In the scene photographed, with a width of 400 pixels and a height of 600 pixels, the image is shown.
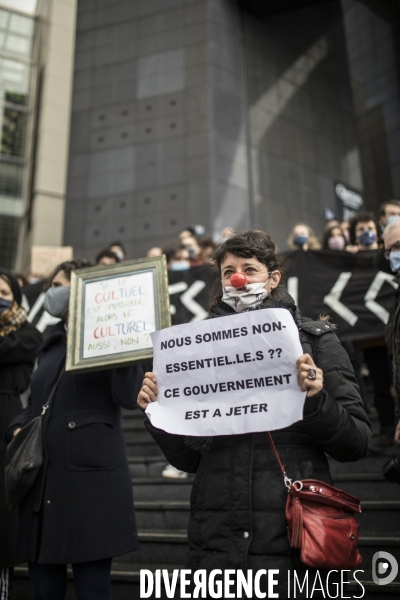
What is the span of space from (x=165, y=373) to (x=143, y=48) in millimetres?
14090

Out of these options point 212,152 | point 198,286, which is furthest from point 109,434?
point 212,152

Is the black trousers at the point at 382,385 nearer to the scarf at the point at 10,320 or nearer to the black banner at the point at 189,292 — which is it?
the black banner at the point at 189,292

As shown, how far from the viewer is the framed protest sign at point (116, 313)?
9.98ft

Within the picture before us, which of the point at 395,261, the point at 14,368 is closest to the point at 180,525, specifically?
the point at 14,368

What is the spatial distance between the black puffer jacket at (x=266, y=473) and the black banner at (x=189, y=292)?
15.9 feet

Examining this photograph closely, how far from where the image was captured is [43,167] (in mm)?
14297

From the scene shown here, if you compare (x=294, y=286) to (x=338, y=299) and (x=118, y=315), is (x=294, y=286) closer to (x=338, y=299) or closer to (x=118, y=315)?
(x=338, y=299)

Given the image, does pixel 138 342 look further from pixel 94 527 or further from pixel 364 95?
pixel 364 95

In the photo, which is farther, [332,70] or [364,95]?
[332,70]

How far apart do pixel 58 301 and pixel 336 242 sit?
4.55 m

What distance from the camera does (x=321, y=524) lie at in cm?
189

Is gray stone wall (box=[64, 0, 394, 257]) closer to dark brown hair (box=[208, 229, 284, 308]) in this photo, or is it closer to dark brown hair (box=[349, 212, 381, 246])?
dark brown hair (box=[349, 212, 381, 246])

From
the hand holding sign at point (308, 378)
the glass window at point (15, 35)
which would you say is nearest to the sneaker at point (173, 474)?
the hand holding sign at point (308, 378)

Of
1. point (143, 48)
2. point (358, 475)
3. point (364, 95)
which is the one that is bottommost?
point (358, 475)
